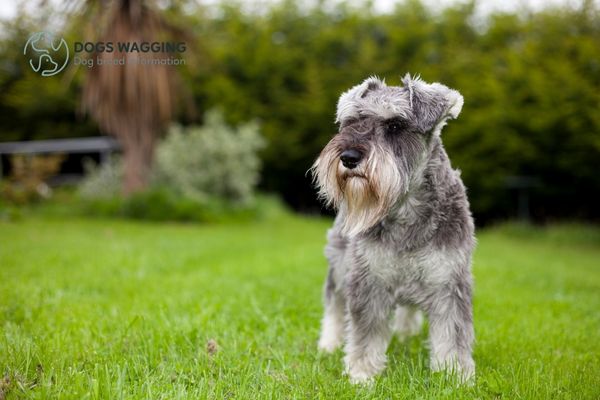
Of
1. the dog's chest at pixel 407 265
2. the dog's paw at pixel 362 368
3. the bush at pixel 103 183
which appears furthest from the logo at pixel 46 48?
the dog's paw at pixel 362 368

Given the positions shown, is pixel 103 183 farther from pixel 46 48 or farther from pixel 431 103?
pixel 431 103

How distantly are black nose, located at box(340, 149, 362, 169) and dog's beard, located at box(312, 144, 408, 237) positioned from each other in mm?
28

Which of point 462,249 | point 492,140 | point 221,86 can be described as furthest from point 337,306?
point 221,86

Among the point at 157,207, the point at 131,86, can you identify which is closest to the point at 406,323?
the point at 157,207

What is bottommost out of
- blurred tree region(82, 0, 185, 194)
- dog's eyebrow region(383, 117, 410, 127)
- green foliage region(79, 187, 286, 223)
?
green foliage region(79, 187, 286, 223)

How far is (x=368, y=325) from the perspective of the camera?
3.33m

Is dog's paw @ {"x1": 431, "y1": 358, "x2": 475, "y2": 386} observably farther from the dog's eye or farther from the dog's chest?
the dog's eye

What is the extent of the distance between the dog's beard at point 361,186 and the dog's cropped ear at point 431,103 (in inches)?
12.4

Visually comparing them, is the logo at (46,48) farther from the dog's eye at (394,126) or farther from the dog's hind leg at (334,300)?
A: the dog's eye at (394,126)

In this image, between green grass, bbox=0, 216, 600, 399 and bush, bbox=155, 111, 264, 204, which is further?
bush, bbox=155, 111, 264, 204

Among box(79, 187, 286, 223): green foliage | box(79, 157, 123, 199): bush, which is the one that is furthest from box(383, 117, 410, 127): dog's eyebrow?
box(79, 157, 123, 199): bush

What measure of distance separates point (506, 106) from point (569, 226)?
3659 millimetres

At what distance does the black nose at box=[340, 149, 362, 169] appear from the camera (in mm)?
3080

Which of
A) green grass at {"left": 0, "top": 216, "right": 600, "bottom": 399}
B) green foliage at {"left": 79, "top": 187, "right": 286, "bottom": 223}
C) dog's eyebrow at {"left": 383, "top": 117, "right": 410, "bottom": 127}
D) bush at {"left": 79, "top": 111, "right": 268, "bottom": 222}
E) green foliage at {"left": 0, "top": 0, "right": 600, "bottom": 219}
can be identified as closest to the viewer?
green grass at {"left": 0, "top": 216, "right": 600, "bottom": 399}
